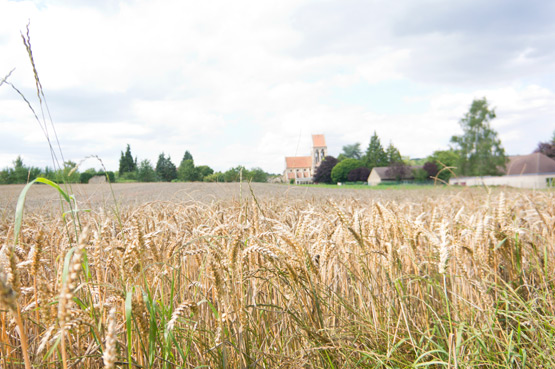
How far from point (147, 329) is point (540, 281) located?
8.64 feet

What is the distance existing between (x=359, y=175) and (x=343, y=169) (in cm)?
355

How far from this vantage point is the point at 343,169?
77.7 meters

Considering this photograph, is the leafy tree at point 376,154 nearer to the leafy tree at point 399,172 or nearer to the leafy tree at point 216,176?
the leafy tree at point 399,172

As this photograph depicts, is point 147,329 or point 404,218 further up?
point 404,218

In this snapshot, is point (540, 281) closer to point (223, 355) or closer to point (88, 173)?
point (223, 355)

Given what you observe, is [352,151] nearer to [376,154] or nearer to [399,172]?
[376,154]

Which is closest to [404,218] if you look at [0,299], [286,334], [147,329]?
[286,334]

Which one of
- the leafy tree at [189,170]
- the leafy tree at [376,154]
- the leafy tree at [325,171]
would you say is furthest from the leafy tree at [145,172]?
the leafy tree at [376,154]

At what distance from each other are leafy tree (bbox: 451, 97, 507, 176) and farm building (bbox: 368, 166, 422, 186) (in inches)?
503

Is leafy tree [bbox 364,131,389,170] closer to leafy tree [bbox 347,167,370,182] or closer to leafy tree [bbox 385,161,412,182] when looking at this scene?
leafy tree [bbox 347,167,370,182]

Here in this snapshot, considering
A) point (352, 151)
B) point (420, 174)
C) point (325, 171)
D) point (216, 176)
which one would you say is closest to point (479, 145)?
point (420, 174)

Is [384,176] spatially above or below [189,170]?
below

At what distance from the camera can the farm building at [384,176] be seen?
5944 centimetres

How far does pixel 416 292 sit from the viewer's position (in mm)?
2189
